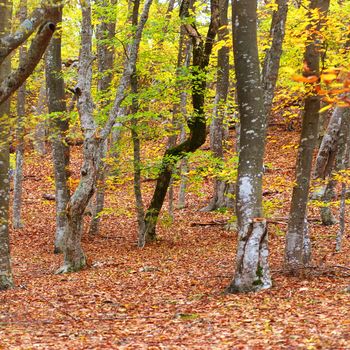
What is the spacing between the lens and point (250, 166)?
809 centimetres

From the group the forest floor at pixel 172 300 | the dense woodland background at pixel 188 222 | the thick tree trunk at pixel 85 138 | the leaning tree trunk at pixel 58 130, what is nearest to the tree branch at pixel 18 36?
the dense woodland background at pixel 188 222

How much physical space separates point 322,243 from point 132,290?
6.01m

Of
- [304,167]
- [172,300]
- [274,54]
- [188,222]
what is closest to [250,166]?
[304,167]

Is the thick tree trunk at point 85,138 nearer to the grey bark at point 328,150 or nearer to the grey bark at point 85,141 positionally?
the grey bark at point 85,141

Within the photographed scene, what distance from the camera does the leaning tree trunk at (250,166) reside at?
8055 millimetres

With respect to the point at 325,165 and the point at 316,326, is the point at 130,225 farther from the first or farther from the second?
the point at 316,326

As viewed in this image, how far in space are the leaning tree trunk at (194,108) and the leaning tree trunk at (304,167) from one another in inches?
192

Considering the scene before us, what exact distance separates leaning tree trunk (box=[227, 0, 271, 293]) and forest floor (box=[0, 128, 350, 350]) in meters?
0.42

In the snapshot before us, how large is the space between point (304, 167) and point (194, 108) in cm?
581

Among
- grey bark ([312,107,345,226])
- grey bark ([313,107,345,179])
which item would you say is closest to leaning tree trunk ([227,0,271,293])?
grey bark ([312,107,345,226])

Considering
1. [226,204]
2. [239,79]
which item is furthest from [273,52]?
[226,204]

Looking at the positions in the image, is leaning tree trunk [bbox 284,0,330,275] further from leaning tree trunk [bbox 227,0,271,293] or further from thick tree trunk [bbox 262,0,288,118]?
leaning tree trunk [bbox 227,0,271,293]

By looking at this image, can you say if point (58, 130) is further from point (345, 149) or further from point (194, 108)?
point (345, 149)

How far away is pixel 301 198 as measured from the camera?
8898 millimetres
